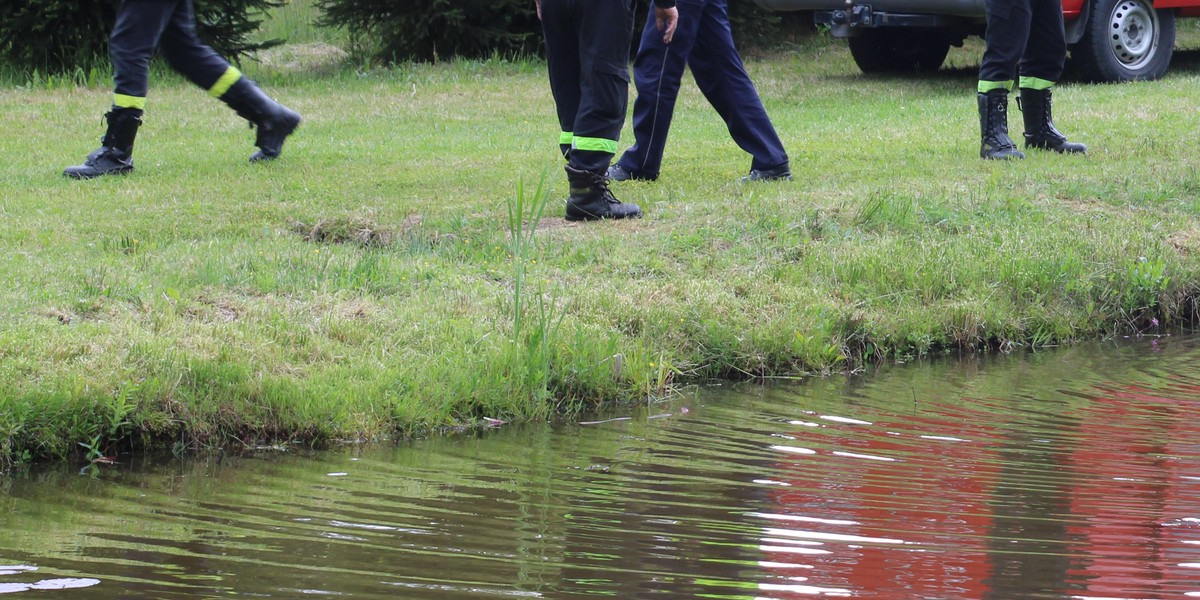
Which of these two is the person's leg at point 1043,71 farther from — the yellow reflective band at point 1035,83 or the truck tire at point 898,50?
the truck tire at point 898,50

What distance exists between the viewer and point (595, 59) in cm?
596

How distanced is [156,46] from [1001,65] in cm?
409

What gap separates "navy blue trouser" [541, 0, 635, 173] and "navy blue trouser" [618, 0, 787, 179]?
0.83 meters

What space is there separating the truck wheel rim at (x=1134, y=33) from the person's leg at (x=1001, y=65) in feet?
12.8

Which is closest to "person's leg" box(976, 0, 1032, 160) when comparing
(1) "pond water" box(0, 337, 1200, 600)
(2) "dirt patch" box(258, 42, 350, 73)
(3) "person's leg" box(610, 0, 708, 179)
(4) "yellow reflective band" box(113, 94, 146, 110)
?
(3) "person's leg" box(610, 0, 708, 179)

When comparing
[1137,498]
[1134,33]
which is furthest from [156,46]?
[1134,33]

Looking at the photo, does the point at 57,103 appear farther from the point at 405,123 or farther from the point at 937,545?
the point at 937,545

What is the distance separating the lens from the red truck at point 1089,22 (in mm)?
10898

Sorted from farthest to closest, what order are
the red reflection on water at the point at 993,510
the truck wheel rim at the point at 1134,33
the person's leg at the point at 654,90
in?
the truck wheel rim at the point at 1134,33 → the person's leg at the point at 654,90 → the red reflection on water at the point at 993,510

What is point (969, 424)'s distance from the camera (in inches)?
168

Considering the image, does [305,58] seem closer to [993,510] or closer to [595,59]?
[595,59]

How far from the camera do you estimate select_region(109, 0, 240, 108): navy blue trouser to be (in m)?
7.09

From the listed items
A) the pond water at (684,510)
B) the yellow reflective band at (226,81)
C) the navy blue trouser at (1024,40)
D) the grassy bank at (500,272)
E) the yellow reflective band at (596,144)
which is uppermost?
the navy blue trouser at (1024,40)

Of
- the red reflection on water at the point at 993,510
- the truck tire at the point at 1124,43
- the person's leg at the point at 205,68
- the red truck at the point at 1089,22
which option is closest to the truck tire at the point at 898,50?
the red truck at the point at 1089,22
